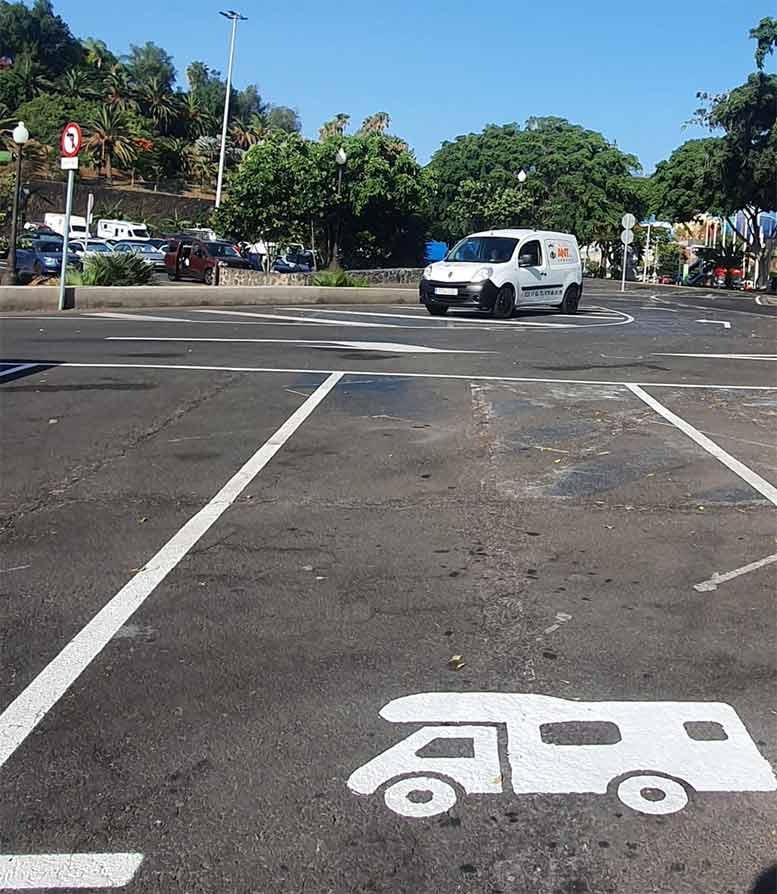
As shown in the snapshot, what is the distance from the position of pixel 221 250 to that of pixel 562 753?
36265mm

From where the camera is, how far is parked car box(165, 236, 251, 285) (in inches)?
1478

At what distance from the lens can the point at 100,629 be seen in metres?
4.48

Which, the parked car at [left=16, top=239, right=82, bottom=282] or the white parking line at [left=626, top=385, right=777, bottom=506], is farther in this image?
the parked car at [left=16, top=239, right=82, bottom=282]

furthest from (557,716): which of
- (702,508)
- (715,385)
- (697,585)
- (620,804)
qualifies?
(715,385)

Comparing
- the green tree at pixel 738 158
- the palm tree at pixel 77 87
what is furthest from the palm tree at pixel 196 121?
the green tree at pixel 738 158

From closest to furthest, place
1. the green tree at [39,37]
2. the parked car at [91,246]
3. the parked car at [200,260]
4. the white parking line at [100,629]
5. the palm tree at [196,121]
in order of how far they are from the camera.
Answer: the white parking line at [100,629] → the parked car at [200,260] → the parked car at [91,246] → the palm tree at [196,121] → the green tree at [39,37]

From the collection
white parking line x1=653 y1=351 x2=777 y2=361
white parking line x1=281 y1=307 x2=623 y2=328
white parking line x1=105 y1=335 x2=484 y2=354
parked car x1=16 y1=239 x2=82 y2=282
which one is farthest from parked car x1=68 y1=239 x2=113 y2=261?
white parking line x1=653 y1=351 x2=777 y2=361

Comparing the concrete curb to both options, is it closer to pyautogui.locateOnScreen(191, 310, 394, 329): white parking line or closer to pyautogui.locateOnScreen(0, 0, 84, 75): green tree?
pyautogui.locateOnScreen(191, 310, 394, 329): white parking line

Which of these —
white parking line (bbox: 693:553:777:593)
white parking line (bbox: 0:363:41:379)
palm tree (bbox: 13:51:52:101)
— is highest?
palm tree (bbox: 13:51:52:101)

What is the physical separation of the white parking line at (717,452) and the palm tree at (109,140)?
242 feet

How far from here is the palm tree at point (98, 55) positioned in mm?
112775

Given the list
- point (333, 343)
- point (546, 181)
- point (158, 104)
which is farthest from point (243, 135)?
point (333, 343)

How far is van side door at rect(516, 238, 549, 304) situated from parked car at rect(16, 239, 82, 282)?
1335cm

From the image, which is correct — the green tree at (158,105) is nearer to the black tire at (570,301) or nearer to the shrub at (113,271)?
the shrub at (113,271)
